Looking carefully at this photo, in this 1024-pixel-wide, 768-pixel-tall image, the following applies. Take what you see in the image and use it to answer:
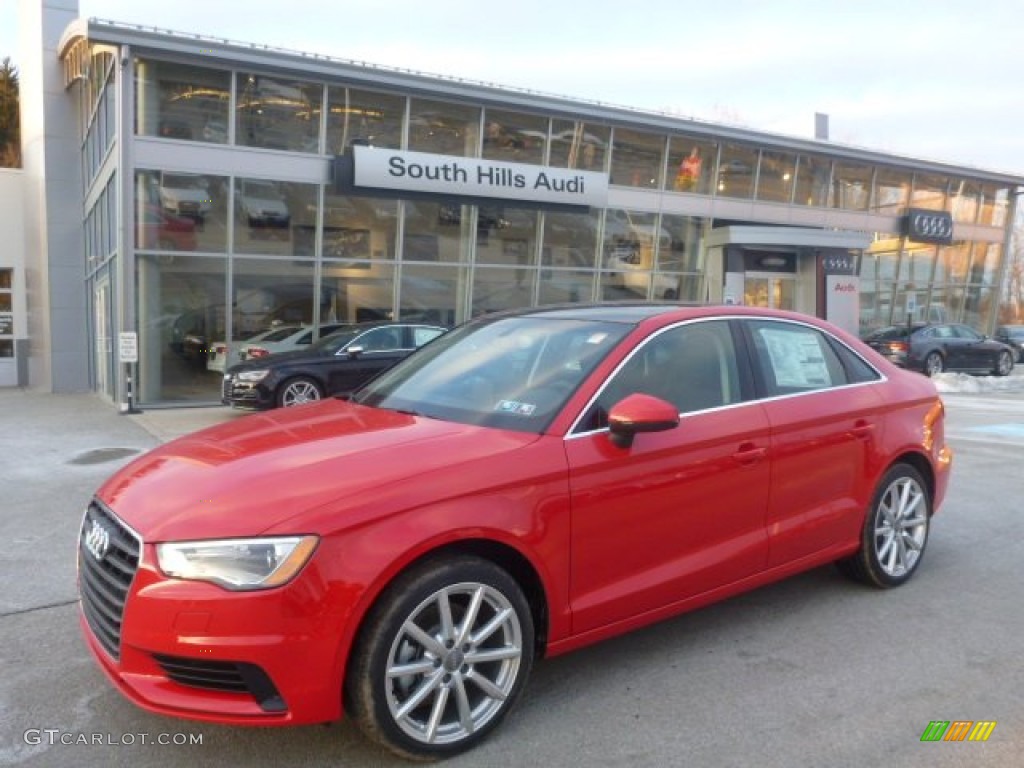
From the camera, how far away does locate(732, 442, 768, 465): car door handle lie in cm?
392

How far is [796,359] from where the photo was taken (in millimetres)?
4539

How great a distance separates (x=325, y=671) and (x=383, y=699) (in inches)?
9.1

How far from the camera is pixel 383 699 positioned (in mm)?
2873

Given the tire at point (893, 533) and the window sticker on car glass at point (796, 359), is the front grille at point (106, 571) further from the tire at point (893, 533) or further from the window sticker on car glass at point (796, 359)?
the tire at point (893, 533)

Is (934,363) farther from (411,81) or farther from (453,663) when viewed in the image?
(453,663)

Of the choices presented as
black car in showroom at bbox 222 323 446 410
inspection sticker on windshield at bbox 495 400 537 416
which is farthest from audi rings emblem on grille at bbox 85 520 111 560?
black car in showroom at bbox 222 323 446 410

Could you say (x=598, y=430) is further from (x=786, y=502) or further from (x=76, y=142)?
(x=76, y=142)

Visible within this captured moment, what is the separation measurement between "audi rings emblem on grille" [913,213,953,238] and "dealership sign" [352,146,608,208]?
1169 cm

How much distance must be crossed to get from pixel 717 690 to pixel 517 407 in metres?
1.42

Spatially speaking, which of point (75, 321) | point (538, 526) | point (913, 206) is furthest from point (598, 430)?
point (913, 206)

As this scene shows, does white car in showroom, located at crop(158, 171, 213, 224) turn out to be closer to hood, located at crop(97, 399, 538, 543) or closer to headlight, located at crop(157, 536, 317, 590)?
hood, located at crop(97, 399, 538, 543)

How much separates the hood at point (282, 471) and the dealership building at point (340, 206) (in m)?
11.2

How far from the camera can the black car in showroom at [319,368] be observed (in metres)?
12.2

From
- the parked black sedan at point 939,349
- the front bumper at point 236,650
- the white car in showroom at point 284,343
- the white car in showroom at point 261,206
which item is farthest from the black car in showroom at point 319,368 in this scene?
the parked black sedan at point 939,349
